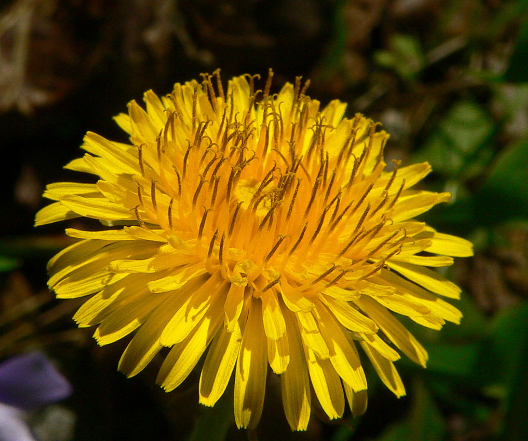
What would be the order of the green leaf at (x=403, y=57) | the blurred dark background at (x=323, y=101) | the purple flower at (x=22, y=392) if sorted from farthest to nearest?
the green leaf at (x=403, y=57) < the blurred dark background at (x=323, y=101) < the purple flower at (x=22, y=392)

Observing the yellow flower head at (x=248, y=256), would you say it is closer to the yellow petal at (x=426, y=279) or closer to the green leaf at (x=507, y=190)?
the yellow petal at (x=426, y=279)

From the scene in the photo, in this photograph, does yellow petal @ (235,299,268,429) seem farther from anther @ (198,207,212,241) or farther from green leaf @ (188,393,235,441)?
anther @ (198,207,212,241)

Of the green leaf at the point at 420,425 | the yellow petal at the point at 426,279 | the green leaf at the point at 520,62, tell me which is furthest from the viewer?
the green leaf at the point at 520,62

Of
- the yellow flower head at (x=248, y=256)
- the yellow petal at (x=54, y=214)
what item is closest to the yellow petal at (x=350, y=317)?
the yellow flower head at (x=248, y=256)

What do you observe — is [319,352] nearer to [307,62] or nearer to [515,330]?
[515,330]

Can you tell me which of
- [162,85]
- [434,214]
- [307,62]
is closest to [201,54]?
[162,85]

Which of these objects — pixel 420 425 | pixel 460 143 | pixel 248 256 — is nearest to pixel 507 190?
pixel 460 143
